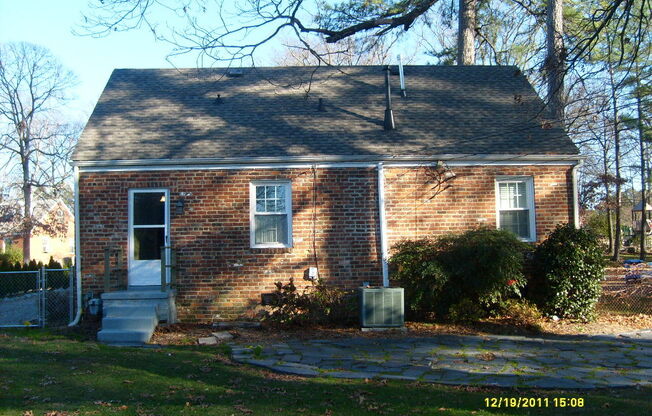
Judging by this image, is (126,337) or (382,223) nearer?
(126,337)

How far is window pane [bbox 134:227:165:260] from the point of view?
12.1 metres

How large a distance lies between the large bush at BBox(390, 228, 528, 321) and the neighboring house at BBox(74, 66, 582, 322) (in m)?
0.67

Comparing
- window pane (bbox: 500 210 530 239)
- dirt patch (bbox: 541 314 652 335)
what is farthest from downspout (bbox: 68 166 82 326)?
dirt patch (bbox: 541 314 652 335)

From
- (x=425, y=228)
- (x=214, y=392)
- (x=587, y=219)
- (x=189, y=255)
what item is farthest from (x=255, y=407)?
(x=587, y=219)

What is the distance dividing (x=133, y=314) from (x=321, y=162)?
4.76 metres

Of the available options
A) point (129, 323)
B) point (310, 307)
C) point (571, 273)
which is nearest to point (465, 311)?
point (571, 273)

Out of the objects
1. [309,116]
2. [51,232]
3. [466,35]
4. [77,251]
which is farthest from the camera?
[51,232]

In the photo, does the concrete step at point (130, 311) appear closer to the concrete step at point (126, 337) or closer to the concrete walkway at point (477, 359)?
the concrete step at point (126, 337)

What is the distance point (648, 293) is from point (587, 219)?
17472 millimetres

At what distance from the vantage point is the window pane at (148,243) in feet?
39.6

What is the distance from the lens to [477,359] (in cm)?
853

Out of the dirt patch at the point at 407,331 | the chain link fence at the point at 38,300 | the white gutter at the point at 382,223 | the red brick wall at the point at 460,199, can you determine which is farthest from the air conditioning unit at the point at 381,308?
the chain link fence at the point at 38,300

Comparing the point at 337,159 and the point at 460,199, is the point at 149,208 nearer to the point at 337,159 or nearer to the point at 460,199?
the point at 337,159

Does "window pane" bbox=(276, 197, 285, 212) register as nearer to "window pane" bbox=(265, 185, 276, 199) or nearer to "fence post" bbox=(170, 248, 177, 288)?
"window pane" bbox=(265, 185, 276, 199)
